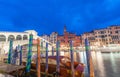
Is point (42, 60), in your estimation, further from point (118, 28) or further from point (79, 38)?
point (79, 38)

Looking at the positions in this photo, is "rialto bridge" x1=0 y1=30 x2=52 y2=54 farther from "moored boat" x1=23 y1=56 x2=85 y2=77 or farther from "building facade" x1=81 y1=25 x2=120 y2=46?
"building facade" x1=81 y1=25 x2=120 y2=46

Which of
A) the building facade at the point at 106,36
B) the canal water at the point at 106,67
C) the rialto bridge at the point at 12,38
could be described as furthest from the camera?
the building facade at the point at 106,36

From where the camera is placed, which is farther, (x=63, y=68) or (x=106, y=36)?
(x=106, y=36)

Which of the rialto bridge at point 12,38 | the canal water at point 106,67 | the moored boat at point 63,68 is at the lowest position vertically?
the canal water at point 106,67

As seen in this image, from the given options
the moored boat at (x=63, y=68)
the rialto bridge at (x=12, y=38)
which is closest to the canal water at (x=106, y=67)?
the moored boat at (x=63, y=68)

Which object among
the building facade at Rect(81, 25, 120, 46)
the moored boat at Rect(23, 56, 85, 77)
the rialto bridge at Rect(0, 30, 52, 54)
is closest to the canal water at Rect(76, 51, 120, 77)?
the moored boat at Rect(23, 56, 85, 77)

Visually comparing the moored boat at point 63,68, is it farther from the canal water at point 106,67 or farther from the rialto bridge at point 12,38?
the rialto bridge at point 12,38

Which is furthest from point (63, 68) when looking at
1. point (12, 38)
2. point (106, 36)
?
point (106, 36)

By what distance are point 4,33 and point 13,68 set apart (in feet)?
181

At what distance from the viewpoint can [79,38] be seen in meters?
114

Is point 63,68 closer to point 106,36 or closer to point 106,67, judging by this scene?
point 106,67

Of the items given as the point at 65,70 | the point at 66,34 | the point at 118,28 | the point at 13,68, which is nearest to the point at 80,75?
the point at 65,70

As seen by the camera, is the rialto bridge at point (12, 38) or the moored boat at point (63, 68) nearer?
the moored boat at point (63, 68)

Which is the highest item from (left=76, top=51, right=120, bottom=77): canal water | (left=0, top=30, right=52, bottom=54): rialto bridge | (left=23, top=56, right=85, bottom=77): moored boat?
(left=0, top=30, right=52, bottom=54): rialto bridge
